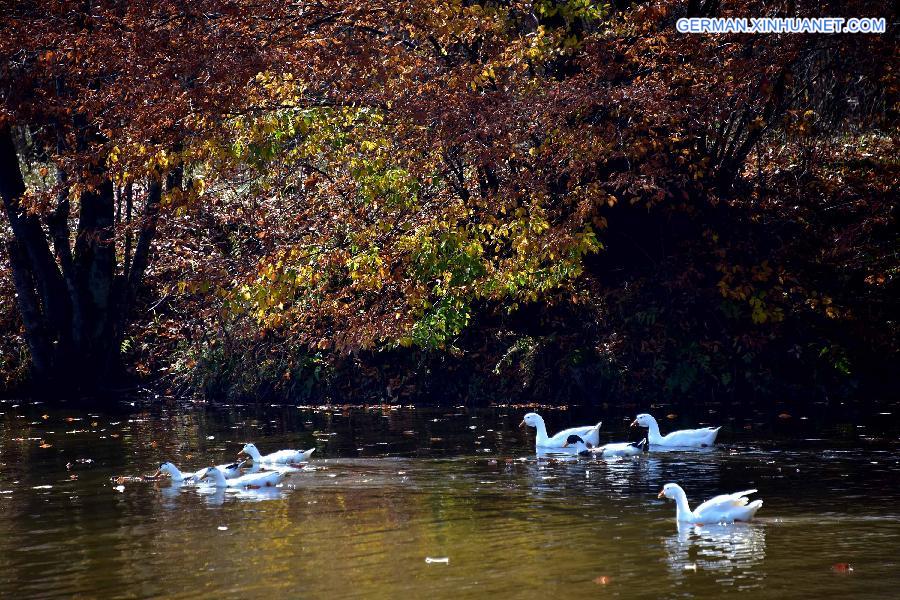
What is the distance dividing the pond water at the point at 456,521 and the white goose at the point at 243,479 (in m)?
0.30

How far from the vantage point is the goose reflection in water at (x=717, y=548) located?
10.1 meters

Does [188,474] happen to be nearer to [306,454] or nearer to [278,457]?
[278,457]

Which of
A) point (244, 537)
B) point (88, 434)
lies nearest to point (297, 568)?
point (244, 537)

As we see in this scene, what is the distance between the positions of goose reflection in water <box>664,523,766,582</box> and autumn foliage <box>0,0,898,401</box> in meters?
10.5

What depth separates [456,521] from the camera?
12391 millimetres

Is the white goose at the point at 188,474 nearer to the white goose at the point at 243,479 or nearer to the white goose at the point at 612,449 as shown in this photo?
the white goose at the point at 243,479

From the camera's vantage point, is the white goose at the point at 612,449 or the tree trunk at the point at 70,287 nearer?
the white goose at the point at 612,449

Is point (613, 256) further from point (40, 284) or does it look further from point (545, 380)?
point (40, 284)

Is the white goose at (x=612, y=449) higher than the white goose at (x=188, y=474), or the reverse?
the white goose at (x=188, y=474)

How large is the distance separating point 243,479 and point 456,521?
3.62m

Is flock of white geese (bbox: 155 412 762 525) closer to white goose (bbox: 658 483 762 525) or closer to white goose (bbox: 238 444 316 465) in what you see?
white goose (bbox: 238 444 316 465)

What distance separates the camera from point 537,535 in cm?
1152

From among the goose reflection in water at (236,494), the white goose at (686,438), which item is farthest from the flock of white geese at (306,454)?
the goose reflection in water at (236,494)

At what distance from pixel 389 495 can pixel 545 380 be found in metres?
10.5
